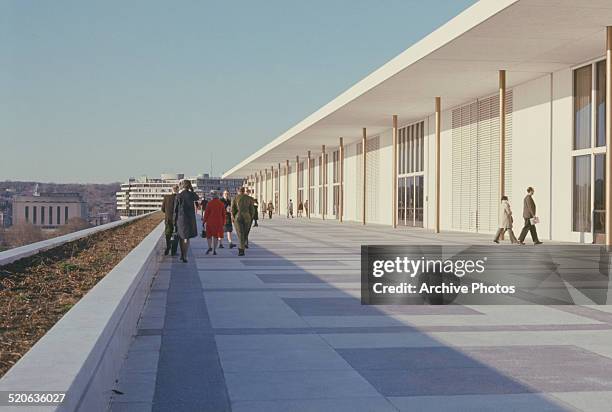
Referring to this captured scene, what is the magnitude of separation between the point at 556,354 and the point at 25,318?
4376 millimetres

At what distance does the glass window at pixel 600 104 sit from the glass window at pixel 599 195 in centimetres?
53

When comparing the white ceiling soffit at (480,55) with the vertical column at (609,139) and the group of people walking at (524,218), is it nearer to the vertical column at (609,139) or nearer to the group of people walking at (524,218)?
the vertical column at (609,139)

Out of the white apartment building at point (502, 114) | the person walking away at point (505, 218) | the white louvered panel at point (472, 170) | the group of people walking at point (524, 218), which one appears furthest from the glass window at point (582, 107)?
the white louvered panel at point (472, 170)

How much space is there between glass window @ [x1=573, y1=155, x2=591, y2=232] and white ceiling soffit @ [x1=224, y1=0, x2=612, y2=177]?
316cm

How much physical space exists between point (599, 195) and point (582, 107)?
291 centimetres

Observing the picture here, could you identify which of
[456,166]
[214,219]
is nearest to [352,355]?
[214,219]

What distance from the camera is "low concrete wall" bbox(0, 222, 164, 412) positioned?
131 inches

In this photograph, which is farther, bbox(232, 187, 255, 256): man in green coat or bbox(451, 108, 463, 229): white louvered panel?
bbox(451, 108, 463, 229): white louvered panel

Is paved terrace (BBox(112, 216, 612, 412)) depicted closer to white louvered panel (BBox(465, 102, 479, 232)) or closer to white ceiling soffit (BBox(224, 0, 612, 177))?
white ceiling soffit (BBox(224, 0, 612, 177))

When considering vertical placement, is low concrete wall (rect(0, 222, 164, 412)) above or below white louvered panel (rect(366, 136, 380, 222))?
below

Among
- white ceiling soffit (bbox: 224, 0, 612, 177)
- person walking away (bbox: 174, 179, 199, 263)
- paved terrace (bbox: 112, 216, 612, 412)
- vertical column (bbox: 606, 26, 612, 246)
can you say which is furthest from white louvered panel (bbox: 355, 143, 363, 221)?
paved terrace (bbox: 112, 216, 612, 412)

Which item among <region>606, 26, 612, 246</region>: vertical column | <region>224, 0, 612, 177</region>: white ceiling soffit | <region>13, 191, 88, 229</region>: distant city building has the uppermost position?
<region>224, 0, 612, 177</region>: white ceiling soffit

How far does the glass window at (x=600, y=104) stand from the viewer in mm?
23547

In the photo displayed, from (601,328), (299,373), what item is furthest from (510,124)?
(299,373)
